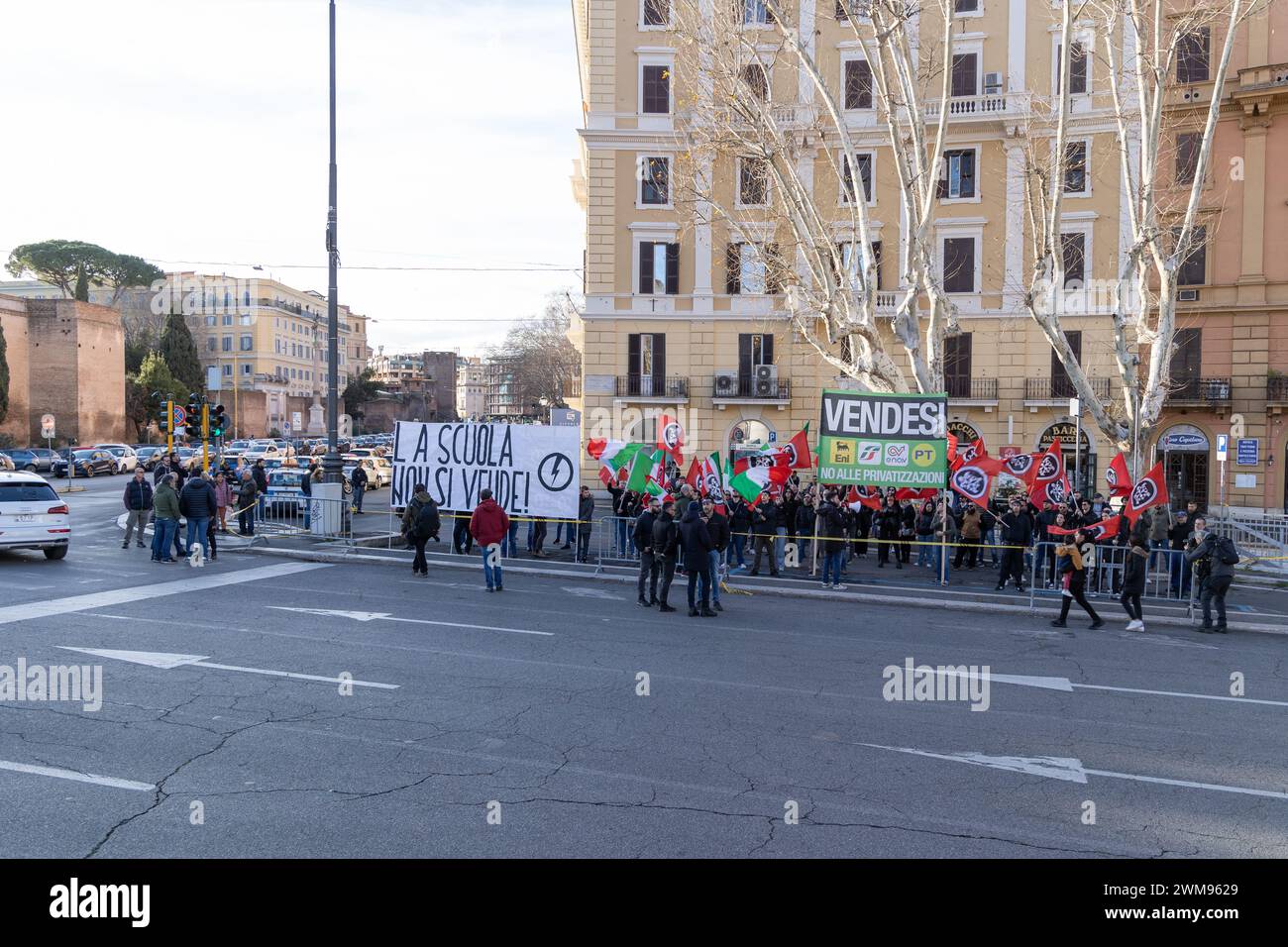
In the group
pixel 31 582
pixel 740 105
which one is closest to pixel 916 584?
pixel 740 105

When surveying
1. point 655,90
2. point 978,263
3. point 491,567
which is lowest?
point 491,567

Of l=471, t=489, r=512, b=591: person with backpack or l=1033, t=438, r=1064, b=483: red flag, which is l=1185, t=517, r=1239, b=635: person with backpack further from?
l=471, t=489, r=512, b=591: person with backpack

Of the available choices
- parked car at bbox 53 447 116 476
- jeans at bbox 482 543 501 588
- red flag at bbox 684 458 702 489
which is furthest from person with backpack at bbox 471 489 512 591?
parked car at bbox 53 447 116 476

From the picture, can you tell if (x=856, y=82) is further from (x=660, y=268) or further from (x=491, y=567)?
(x=491, y=567)

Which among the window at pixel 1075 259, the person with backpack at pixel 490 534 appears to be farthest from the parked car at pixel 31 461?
the window at pixel 1075 259

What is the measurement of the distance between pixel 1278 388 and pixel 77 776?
3604cm

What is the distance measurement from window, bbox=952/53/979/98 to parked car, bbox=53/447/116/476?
41867mm

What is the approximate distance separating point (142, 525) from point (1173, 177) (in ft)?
102

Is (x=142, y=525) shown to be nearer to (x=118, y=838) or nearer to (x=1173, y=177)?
(x=118, y=838)

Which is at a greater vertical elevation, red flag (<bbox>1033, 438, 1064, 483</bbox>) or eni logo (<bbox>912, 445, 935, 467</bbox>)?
eni logo (<bbox>912, 445, 935, 467</bbox>)

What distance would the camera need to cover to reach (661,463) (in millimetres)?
20422

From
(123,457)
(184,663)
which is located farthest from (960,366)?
(123,457)

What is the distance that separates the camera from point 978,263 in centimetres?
3553

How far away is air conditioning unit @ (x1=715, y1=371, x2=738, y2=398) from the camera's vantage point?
37.3m
